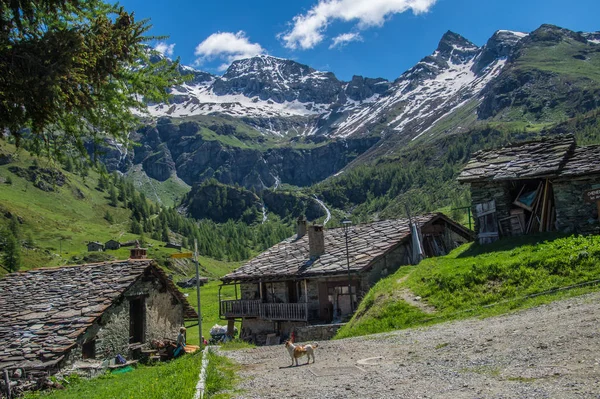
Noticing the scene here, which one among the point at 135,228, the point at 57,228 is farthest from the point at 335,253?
the point at 135,228

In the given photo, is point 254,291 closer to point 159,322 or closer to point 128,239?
point 159,322

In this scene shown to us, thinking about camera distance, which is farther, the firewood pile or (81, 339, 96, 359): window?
(81, 339, 96, 359): window

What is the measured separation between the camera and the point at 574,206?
875 inches

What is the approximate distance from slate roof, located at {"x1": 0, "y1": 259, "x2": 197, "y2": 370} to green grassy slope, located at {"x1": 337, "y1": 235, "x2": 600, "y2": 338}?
11738 mm

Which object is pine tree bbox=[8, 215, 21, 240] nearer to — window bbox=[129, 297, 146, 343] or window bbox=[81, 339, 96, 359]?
window bbox=[129, 297, 146, 343]

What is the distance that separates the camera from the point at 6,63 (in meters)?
7.96

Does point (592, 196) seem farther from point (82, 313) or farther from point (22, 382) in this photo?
point (22, 382)

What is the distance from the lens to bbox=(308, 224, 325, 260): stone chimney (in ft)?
112

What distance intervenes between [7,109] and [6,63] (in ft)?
2.37

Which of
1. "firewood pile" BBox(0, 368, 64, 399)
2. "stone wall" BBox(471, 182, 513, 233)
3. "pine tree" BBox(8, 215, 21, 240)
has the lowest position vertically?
"firewood pile" BBox(0, 368, 64, 399)

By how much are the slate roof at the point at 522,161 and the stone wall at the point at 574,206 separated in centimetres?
81

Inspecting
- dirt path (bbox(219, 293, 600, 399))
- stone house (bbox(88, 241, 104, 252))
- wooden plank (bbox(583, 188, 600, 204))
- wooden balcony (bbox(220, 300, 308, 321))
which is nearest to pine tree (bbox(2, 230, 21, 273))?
stone house (bbox(88, 241, 104, 252))

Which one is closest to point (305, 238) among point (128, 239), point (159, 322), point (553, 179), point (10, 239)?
point (159, 322)

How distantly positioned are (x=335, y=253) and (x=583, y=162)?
15.4 m
